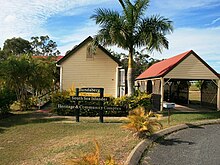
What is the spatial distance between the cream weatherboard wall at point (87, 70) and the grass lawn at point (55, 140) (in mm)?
5944

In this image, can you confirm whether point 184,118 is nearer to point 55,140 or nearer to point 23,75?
point 55,140

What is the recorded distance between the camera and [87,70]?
63.6 feet

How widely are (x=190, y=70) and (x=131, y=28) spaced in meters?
5.09

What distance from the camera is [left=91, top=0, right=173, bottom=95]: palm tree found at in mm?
16188

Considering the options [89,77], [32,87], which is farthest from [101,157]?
[32,87]

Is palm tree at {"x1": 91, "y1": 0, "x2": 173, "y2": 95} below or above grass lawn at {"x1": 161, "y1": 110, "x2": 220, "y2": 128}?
above

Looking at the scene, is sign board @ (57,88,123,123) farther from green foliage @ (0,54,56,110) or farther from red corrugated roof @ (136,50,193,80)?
red corrugated roof @ (136,50,193,80)

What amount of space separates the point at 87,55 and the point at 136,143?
39.7 feet

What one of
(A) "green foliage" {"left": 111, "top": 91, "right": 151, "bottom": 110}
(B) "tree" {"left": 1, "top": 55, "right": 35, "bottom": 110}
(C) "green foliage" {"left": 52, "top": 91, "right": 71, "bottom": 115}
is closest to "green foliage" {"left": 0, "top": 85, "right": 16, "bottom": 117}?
(B) "tree" {"left": 1, "top": 55, "right": 35, "bottom": 110}

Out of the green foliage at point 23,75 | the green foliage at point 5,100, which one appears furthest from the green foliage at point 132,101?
the green foliage at point 23,75

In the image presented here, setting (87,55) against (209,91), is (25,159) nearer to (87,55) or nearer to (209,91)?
(87,55)

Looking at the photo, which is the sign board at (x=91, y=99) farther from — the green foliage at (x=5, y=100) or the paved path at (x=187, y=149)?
the paved path at (x=187, y=149)

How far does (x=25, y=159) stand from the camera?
26.3ft

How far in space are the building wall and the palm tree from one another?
2.33 m
